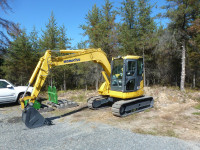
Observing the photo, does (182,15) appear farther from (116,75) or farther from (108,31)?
(116,75)

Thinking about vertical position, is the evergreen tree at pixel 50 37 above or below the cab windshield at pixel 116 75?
above

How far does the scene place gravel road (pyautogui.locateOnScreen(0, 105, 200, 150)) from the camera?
3830 millimetres

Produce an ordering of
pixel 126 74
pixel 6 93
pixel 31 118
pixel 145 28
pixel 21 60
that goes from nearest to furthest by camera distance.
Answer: pixel 31 118
pixel 126 74
pixel 6 93
pixel 145 28
pixel 21 60

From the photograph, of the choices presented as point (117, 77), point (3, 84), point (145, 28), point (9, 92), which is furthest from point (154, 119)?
point (145, 28)

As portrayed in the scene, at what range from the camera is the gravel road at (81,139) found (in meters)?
3.83

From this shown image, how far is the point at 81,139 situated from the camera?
425 cm

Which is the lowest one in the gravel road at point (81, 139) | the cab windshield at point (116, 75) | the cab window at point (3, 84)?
the gravel road at point (81, 139)

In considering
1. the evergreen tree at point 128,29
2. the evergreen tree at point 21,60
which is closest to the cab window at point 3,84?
the evergreen tree at point 21,60

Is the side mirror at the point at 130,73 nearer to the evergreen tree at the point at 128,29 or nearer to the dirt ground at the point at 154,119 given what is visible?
the dirt ground at the point at 154,119

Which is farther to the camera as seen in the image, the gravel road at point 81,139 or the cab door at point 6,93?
the cab door at point 6,93

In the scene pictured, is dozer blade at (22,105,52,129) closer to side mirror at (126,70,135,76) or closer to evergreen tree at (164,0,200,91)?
side mirror at (126,70,135,76)

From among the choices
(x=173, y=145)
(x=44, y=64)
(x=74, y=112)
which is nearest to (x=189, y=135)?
(x=173, y=145)

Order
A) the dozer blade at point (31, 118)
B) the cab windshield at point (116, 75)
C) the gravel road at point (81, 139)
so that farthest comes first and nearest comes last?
the cab windshield at point (116, 75) < the dozer blade at point (31, 118) < the gravel road at point (81, 139)

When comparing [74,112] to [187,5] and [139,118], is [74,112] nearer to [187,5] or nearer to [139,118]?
[139,118]
